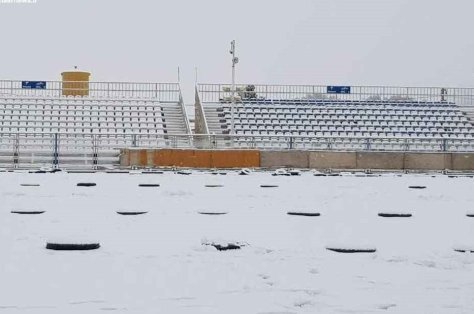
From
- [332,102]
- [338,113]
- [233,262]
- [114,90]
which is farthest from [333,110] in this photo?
[233,262]

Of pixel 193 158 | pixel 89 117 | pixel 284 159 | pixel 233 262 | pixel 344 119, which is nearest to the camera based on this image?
pixel 233 262

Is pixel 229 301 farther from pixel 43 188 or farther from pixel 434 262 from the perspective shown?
pixel 43 188

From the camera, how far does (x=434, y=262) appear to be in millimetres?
3494

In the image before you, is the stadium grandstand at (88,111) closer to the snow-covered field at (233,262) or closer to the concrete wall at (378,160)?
the concrete wall at (378,160)

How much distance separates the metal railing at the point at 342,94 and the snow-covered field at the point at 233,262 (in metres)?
24.6

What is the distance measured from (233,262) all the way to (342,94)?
2931 cm

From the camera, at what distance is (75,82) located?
30.1 metres

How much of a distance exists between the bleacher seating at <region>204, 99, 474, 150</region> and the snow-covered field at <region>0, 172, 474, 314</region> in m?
18.9

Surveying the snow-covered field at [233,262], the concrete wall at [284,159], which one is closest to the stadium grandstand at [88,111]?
the concrete wall at [284,159]

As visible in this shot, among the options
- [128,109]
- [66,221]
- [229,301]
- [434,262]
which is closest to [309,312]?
[229,301]

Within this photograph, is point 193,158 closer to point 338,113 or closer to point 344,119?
point 344,119

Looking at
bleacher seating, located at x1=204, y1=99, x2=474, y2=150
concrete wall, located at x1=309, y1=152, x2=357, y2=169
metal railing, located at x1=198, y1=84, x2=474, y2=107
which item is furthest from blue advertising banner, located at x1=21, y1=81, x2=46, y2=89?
concrete wall, located at x1=309, y1=152, x2=357, y2=169

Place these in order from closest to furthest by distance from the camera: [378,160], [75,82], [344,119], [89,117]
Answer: [378,160] < [89,117] < [344,119] < [75,82]

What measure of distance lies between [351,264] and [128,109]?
24.7m
